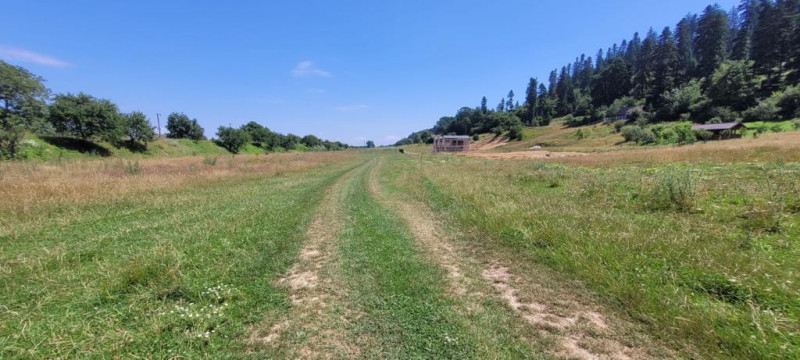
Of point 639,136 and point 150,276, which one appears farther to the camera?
point 639,136

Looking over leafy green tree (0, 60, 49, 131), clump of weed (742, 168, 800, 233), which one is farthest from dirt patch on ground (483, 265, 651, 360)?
leafy green tree (0, 60, 49, 131)

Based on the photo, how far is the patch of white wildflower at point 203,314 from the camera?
3.51 metres

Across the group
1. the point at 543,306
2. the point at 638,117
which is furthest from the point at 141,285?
the point at 638,117

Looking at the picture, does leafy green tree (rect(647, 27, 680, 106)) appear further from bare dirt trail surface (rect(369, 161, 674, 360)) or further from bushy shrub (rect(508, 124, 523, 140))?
bare dirt trail surface (rect(369, 161, 674, 360))

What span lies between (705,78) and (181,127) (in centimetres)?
12881

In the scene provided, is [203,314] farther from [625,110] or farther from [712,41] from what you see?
[712,41]

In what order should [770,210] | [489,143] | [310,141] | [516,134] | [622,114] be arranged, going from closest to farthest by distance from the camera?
[770,210] → [622,114] → [516,134] → [489,143] → [310,141]

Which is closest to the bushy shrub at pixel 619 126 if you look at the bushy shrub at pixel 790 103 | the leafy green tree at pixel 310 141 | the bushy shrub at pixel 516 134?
the bushy shrub at pixel 516 134

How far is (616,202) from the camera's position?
359 inches

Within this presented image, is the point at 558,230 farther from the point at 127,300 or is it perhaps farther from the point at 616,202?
the point at 127,300

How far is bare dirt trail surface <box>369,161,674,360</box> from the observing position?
3266mm

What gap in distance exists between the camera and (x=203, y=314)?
12.5 feet

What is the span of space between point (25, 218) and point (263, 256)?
716 centimetres

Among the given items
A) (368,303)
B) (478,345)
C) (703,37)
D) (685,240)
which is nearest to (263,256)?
(368,303)
